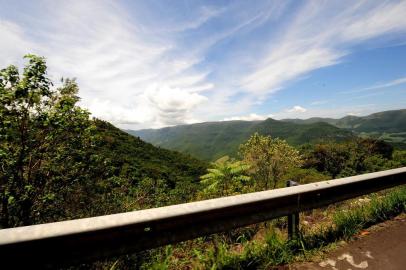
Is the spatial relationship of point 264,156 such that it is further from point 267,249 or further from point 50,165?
point 267,249

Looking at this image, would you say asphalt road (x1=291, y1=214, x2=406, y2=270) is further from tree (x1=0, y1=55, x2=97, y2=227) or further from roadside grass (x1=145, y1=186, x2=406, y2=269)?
tree (x1=0, y1=55, x2=97, y2=227)

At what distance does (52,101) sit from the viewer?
589 centimetres

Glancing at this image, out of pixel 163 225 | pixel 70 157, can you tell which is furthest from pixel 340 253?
pixel 70 157

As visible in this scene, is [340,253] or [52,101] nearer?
[340,253]

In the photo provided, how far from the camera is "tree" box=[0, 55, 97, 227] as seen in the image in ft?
16.3

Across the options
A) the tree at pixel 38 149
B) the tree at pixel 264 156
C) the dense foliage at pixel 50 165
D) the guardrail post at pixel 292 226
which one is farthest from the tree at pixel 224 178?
the tree at pixel 264 156

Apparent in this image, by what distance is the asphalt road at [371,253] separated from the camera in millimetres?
2811

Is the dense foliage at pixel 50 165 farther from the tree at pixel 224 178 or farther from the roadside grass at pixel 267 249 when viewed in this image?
the tree at pixel 224 178

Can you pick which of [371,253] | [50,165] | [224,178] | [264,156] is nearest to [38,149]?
[50,165]

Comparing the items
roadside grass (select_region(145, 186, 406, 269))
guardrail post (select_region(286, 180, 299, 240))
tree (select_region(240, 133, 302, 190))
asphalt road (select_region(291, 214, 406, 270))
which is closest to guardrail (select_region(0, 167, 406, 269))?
guardrail post (select_region(286, 180, 299, 240))

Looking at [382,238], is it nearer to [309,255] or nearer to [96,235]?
[309,255]

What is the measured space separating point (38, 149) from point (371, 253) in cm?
620

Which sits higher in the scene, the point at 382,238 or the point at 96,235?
the point at 96,235

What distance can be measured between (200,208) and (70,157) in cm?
454
